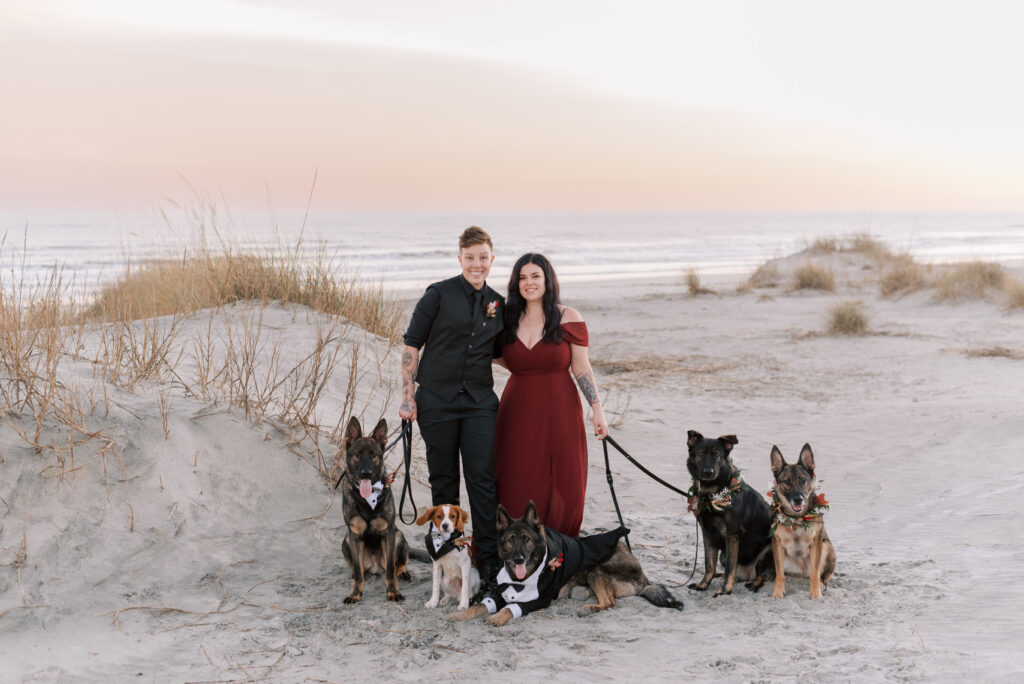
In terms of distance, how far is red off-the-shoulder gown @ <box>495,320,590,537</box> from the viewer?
533 centimetres

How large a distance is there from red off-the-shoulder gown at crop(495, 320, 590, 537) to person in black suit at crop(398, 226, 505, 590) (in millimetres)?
160

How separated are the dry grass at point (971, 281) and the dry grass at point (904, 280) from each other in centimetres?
51

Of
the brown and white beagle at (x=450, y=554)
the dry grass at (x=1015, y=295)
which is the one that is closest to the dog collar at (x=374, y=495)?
the brown and white beagle at (x=450, y=554)

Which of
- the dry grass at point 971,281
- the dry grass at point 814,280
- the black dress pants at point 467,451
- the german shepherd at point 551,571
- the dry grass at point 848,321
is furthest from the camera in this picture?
the dry grass at point 814,280

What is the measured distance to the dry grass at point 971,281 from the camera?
1880cm

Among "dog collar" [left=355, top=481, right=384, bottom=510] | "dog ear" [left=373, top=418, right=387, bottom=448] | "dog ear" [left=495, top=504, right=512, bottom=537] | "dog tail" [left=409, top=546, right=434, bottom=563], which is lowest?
"dog tail" [left=409, top=546, right=434, bottom=563]

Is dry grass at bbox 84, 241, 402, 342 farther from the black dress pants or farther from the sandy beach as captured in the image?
the black dress pants

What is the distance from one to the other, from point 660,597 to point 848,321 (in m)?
11.9

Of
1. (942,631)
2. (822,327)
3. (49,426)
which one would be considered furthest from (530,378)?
(822,327)

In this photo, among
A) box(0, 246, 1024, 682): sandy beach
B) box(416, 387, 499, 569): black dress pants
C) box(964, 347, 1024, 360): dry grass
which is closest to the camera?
box(0, 246, 1024, 682): sandy beach

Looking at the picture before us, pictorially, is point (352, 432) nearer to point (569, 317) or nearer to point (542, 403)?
point (542, 403)

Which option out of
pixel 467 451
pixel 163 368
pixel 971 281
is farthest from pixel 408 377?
pixel 971 281

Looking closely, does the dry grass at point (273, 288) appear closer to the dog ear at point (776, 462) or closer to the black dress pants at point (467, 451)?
the black dress pants at point (467, 451)

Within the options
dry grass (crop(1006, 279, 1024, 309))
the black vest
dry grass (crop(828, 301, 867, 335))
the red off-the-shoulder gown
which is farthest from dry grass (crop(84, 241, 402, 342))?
dry grass (crop(1006, 279, 1024, 309))
